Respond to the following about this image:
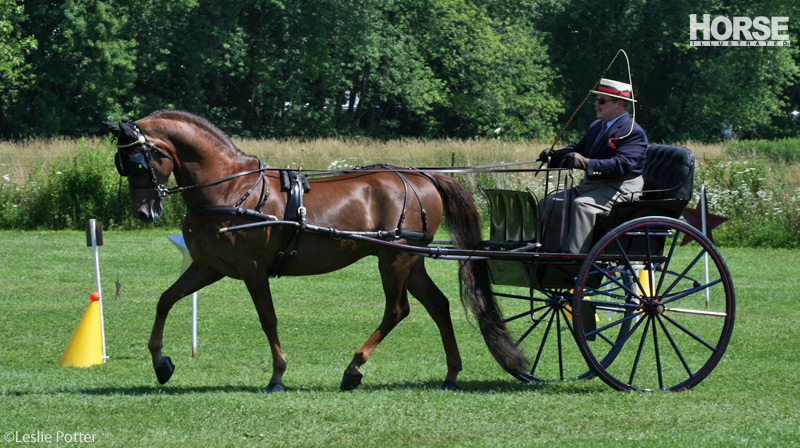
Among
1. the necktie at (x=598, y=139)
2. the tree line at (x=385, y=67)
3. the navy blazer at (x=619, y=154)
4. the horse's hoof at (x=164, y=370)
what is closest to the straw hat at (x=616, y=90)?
the navy blazer at (x=619, y=154)

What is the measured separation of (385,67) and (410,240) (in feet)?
111

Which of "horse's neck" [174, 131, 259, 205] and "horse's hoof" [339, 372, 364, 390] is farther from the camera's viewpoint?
"horse's hoof" [339, 372, 364, 390]

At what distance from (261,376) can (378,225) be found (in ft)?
5.54

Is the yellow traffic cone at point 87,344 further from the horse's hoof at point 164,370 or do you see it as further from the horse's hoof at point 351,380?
the horse's hoof at point 351,380

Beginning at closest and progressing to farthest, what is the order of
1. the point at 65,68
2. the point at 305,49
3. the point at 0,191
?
the point at 0,191 < the point at 65,68 < the point at 305,49

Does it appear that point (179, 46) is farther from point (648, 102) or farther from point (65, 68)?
point (648, 102)

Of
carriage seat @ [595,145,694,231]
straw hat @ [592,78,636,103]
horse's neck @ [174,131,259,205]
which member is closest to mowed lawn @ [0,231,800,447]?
carriage seat @ [595,145,694,231]

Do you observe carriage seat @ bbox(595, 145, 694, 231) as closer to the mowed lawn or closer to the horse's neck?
the mowed lawn

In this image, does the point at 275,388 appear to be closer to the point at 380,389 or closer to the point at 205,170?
the point at 380,389

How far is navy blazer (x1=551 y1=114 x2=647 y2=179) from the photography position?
674 cm

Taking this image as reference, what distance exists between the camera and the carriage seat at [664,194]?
6.73m

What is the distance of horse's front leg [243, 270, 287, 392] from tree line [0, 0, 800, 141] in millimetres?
24230

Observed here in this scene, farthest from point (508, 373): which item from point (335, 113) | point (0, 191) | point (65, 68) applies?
point (335, 113)

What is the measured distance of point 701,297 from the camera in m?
12.6
